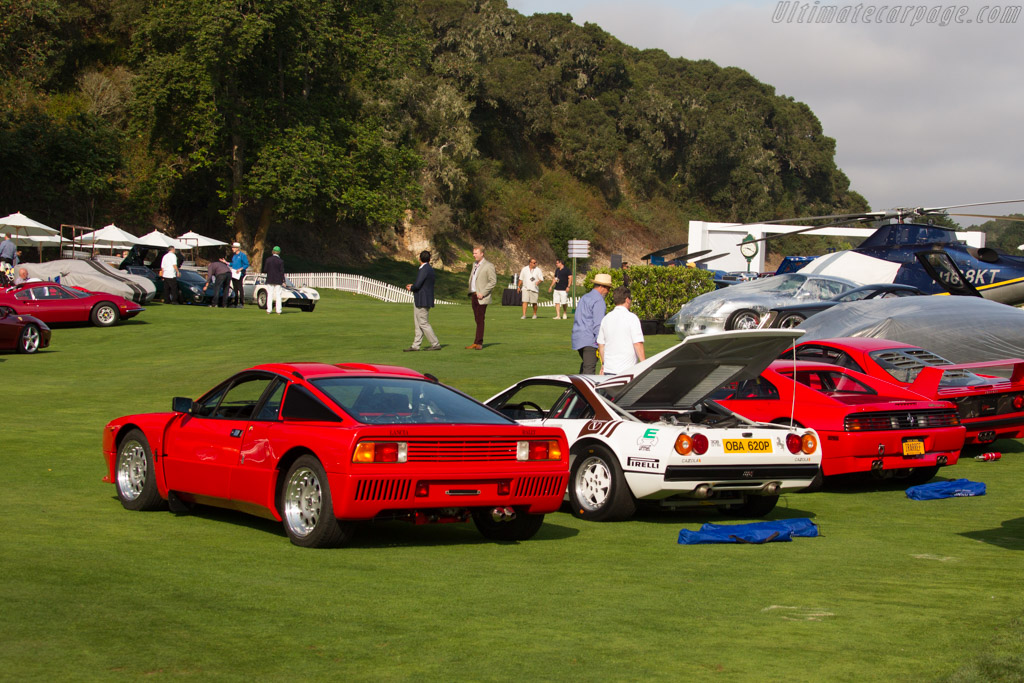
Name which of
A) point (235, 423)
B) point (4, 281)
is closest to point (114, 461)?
point (235, 423)

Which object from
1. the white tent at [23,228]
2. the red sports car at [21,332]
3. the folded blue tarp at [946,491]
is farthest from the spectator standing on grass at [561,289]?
the folded blue tarp at [946,491]

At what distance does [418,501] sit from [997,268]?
24214mm

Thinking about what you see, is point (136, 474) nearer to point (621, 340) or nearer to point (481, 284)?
point (621, 340)

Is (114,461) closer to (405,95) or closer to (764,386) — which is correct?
(764,386)

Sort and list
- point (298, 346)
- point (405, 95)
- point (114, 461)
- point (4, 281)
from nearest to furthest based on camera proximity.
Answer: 1. point (114, 461)
2. point (298, 346)
3. point (4, 281)
4. point (405, 95)

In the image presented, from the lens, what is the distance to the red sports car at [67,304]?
27.8 metres

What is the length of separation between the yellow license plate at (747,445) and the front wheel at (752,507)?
752 millimetres

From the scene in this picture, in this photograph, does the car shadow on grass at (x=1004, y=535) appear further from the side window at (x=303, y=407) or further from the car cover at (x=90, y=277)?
the car cover at (x=90, y=277)

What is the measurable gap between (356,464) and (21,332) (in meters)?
20.2

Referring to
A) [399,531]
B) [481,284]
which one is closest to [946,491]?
[399,531]

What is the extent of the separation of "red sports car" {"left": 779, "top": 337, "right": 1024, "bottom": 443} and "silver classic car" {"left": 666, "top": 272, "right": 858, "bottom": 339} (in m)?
13.0

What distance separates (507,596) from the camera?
6441 mm

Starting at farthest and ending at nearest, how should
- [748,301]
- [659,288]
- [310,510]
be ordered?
[659,288]
[748,301]
[310,510]

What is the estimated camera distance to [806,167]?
4690 inches
